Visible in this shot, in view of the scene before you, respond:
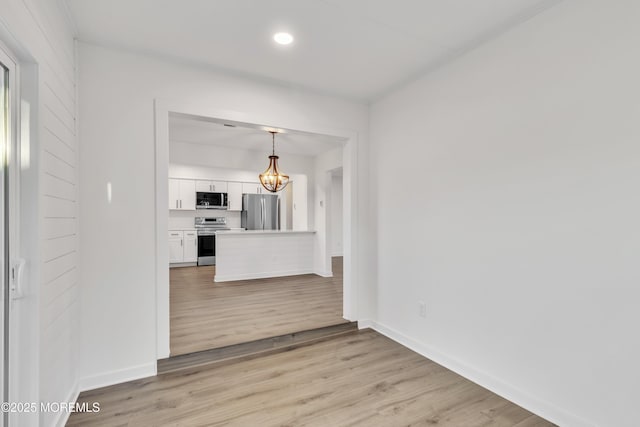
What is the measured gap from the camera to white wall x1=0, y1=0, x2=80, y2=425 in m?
1.44

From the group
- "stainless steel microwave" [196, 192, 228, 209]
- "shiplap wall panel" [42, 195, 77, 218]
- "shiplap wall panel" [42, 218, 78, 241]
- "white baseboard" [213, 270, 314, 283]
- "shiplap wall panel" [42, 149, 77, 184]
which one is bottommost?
"white baseboard" [213, 270, 314, 283]

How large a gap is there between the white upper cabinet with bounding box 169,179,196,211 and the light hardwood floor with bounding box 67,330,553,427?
18.8 ft

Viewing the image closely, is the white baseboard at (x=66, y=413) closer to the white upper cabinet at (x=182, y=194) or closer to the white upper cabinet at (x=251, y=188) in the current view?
the white upper cabinet at (x=182, y=194)

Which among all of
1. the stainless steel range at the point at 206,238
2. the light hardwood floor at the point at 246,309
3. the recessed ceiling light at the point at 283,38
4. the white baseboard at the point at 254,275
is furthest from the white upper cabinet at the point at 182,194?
the recessed ceiling light at the point at 283,38

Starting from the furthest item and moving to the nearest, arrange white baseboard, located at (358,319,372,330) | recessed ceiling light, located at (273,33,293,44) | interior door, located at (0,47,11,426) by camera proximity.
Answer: white baseboard, located at (358,319,372,330)
recessed ceiling light, located at (273,33,293,44)
interior door, located at (0,47,11,426)

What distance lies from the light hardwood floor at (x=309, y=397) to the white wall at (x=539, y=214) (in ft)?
0.97

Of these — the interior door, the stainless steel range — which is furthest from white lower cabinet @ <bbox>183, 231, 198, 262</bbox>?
the interior door

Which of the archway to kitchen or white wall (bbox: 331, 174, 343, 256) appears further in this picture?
white wall (bbox: 331, 174, 343, 256)

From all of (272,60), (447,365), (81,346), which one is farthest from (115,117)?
(447,365)

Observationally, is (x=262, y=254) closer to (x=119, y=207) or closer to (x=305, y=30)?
(x=119, y=207)

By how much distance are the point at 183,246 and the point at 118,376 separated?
5.63 meters

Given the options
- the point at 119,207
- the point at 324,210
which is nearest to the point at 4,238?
the point at 119,207

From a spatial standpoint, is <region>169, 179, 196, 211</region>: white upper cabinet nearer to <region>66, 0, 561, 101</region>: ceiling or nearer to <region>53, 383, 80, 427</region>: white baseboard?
<region>66, 0, 561, 101</region>: ceiling

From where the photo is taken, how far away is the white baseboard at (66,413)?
176 cm
